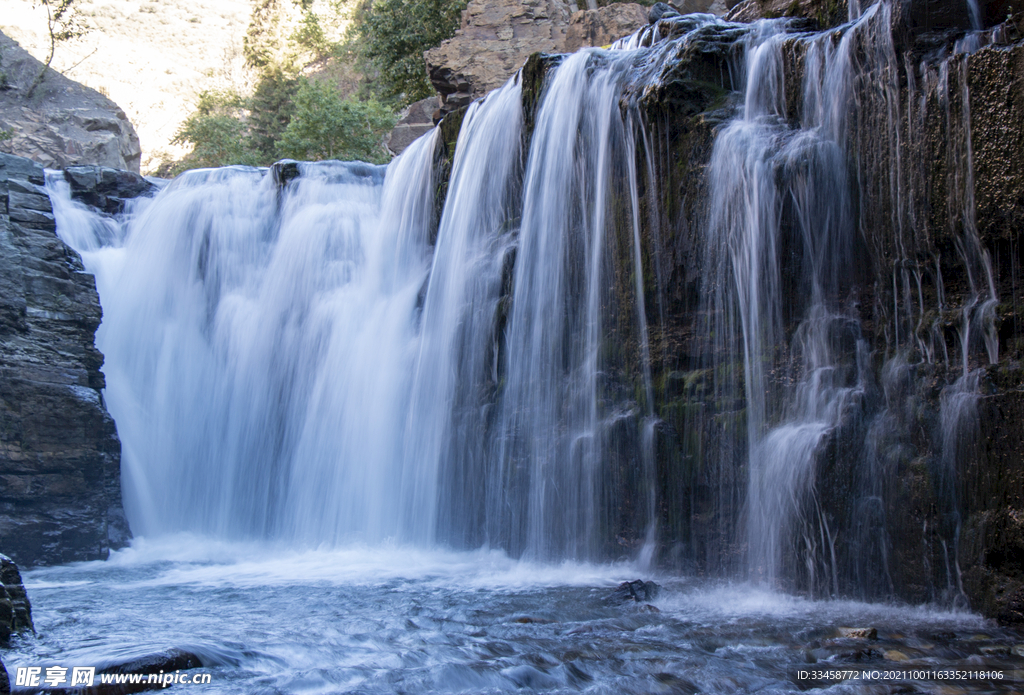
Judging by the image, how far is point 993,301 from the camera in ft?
16.4

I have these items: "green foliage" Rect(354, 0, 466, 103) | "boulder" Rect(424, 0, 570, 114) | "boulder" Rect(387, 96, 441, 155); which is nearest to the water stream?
"boulder" Rect(424, 0, 570, 114)

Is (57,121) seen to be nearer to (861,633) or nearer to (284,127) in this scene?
(284,127)

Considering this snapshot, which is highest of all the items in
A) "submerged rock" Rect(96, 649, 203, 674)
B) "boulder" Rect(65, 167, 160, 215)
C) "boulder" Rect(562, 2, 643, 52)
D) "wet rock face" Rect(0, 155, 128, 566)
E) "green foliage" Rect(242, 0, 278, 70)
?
"green foliage" Rect(242, 0, 278, 70)

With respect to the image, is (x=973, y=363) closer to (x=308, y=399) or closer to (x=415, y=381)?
(x=415, y=381)

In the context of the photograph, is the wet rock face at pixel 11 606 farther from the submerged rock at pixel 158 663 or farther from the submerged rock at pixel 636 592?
the submerged rock at pixel 636 592

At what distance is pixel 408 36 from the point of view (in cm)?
2016

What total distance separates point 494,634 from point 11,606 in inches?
121

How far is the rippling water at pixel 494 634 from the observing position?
408 centimetres

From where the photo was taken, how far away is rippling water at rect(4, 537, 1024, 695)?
161 inches

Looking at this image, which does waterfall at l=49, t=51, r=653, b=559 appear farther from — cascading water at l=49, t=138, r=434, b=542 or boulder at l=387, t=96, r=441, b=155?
boulder at l=387, t=96, r=441, b=155

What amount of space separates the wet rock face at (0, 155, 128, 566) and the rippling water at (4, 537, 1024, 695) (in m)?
1.71

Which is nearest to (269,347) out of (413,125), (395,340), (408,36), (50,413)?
(395,340)

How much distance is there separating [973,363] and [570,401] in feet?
11.9

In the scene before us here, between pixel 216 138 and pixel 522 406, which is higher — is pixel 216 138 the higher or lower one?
the higher one
